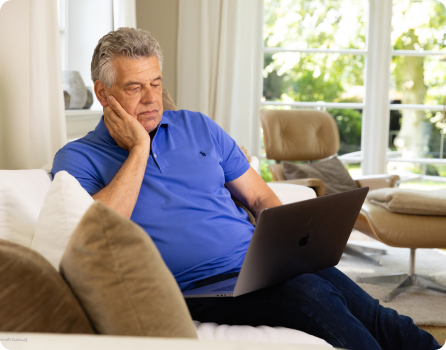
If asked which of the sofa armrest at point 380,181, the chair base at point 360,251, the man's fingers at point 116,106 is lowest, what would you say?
the chair base at point 360,251

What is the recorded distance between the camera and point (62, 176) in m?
0.89

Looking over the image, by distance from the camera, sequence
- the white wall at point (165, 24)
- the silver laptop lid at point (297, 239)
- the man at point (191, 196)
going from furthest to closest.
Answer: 1. the white wall at point (165, 24)
2. the man at point (191, 196)
3. the silver laptop lid at point (297, 239)

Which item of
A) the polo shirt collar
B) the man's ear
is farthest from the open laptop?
the man's ear

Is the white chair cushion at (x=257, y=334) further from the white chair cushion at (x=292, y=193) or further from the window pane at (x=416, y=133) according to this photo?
the window pane at (x=416, y=133)

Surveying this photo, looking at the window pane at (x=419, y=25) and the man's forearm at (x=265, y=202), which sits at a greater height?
the window pane at (x=419, y=25)

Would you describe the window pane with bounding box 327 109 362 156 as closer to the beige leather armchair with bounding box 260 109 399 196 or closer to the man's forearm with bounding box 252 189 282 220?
the beige leather armchair with bounding box 260 109 399 196

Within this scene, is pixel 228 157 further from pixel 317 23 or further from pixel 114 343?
pixel 317 23

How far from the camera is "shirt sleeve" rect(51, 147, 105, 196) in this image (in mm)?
1268

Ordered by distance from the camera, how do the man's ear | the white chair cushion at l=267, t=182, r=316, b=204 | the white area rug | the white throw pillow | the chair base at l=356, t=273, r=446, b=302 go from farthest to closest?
1. the chair base at l=356, t=273, r=446, b=302
2. the white area rug
3. the white chair cushion at l=267, t=182, r=316, b=204
4. the man's ear
5. the white throw pillow

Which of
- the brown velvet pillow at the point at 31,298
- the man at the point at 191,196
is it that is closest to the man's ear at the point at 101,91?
the man at the point at 191,196

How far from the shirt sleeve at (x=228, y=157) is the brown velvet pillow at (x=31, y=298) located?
100 centimetres

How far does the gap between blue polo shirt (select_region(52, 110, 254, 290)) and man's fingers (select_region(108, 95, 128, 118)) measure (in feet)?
0.23

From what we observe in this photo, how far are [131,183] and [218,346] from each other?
0.78 meters

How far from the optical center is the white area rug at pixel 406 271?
6.84ft
